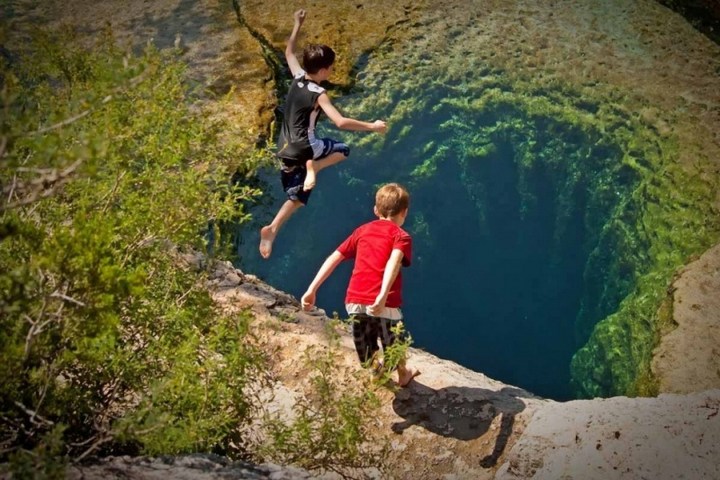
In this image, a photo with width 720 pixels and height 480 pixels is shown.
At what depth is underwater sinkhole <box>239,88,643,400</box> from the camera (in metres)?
6.38

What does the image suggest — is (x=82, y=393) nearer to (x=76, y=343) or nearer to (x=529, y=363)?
(x=76, y=343)

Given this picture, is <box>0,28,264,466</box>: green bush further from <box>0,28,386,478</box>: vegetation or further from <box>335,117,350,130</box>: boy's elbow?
<box>335,117,350,130</box>: boy's elbow

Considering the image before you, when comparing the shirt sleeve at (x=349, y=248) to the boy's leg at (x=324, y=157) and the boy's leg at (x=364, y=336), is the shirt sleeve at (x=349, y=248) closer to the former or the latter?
the boy's leg at (x=364, y=336)

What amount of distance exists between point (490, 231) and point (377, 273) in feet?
12.6

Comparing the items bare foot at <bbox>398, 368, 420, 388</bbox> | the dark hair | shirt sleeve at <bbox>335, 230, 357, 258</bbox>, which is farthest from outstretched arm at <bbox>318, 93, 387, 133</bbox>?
bare foot at <bbox>398, 368, 420, 388</bbox>

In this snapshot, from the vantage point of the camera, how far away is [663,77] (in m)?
6.41

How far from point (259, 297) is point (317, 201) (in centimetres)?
204

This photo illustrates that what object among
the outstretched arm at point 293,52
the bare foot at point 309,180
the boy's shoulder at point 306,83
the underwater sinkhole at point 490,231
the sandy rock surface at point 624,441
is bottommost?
the underwater sinkhole at point 490,231

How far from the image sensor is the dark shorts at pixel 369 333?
11.7 feet

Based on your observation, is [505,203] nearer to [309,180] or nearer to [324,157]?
[324,157]

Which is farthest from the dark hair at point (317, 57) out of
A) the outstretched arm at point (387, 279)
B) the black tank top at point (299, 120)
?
the outstretched arm at point (387, 279)

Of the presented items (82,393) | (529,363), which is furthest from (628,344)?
(82,393)

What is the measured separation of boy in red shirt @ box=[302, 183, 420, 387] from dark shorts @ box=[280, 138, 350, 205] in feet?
2.59

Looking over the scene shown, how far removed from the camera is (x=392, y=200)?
3.62m
